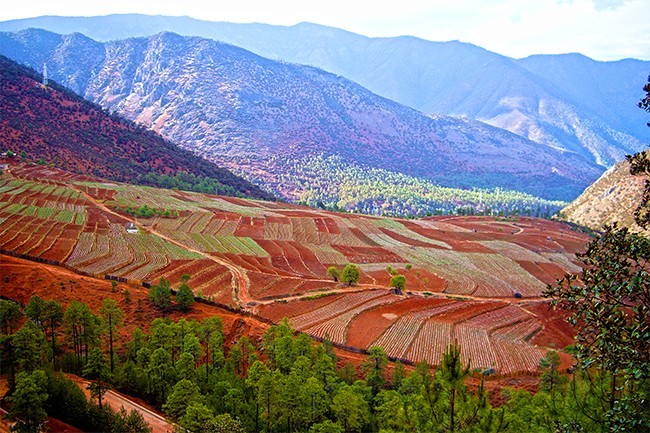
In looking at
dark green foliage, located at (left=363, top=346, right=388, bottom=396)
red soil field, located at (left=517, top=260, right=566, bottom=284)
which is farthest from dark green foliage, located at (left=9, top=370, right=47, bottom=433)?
red soil field, located at (left=517, top=260, right=566, bottom=284)

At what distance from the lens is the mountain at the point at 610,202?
507 feet

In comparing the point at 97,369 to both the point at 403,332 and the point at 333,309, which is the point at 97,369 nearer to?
the point at 333,309

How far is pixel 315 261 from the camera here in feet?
269

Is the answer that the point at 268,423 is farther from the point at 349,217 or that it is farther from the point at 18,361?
the point at 349,217

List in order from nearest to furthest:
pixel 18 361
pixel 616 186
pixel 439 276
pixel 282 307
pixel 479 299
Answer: pixel 18 361 < pixel 282 307 < pixel 479 299 < pixel 439 276 < pixel 616 186

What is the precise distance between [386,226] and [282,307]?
62.8 metres

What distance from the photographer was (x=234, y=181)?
17512 cm

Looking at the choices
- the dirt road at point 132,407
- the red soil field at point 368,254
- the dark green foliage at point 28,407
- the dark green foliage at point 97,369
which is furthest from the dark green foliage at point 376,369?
the red soil field at point 368,254

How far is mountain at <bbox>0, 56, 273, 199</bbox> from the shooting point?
449 feet

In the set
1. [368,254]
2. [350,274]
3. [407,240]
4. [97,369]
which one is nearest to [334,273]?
[350,274]

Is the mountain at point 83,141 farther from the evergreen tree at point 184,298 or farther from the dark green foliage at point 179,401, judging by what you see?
the dark green foliage at point 179,401

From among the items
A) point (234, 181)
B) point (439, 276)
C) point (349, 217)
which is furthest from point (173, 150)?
point (439, 276)

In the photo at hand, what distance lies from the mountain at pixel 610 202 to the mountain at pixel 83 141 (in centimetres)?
11231

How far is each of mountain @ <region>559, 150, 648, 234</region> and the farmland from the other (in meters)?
48.0
